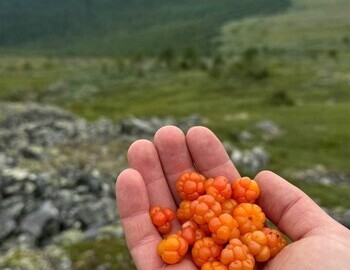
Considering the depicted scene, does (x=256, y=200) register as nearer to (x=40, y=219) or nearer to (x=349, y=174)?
(x=40, y=219)

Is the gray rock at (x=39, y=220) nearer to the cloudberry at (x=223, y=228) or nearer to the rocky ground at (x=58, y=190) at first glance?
the rocky ground at (x=58, y=190)

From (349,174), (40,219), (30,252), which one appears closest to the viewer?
(30,252)

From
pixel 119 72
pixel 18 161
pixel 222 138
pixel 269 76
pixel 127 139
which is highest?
pixel 18 161

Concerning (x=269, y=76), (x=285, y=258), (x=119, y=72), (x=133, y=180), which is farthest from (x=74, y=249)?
(x=119, y=72)

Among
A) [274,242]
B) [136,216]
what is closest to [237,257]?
[274,242]

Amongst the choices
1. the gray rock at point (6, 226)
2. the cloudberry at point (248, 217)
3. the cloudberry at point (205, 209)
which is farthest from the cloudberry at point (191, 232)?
the gray rock at point (6, 226)

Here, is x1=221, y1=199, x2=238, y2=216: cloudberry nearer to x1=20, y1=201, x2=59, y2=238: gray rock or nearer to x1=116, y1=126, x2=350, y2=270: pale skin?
x1=116, y1=126, x2=350, y2=270: pale skin
